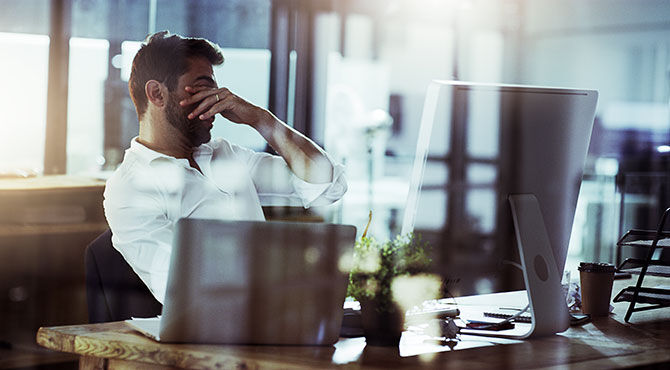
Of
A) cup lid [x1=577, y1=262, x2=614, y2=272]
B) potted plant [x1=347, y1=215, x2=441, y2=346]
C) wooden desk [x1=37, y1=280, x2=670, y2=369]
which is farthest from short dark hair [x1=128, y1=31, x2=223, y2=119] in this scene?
cup lid [x1=577, y1=262, x2=614, y2=272]

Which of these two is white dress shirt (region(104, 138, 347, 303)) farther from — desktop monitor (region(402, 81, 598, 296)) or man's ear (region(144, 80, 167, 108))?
desktop monitor (region(402, 81, 598, 296))

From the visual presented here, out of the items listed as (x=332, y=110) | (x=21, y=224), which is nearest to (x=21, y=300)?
(x=21, y=224)

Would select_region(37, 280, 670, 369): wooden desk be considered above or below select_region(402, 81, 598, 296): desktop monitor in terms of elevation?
below

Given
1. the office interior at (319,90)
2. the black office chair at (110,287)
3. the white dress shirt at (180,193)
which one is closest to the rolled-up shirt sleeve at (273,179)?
the white dress shirt at (180,193)

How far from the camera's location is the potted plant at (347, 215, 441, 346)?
4.57 ft

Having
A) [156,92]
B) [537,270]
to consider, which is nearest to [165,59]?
[156,92]

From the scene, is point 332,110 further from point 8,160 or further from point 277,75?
point 8,160

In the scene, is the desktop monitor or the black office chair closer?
the desktop monitor

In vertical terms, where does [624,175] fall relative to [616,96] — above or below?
below

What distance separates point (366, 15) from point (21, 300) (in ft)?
10.6

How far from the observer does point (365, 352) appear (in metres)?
→ 1.39

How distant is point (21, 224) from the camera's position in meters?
3.49

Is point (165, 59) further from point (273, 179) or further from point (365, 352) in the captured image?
point (365, 352)

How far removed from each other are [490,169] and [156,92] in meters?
1.03
